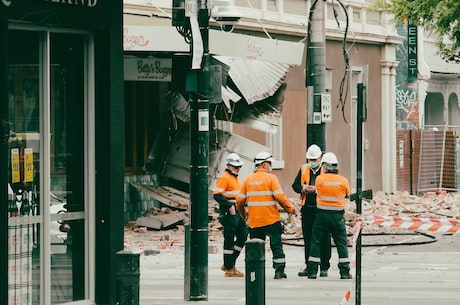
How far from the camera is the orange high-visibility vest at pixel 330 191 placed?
17141 millimetres

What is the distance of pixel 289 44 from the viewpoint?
91.1ft

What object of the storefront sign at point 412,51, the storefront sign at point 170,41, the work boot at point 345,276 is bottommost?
the work boot at point 345,276

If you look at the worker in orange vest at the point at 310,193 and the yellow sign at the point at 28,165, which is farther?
the worker in orange vest at the point at 310,193

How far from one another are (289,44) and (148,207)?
190 inches

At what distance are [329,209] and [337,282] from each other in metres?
1.04

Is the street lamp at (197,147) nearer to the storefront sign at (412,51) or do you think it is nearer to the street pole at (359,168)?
the street pole at (359,168)

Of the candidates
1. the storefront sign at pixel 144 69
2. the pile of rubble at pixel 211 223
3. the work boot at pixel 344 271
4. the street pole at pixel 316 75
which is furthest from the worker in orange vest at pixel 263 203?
the storefront sign at pixel 144 69

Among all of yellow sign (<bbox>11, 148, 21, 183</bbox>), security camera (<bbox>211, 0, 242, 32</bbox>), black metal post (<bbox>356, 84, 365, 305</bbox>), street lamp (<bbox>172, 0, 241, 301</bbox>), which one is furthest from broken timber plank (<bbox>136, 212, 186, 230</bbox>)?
yellow sign (<bbox>11, 148, 21, 183</bbox>)

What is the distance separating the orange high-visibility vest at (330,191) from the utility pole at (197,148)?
9.44 ft

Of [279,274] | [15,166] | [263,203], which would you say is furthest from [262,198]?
[15,166]

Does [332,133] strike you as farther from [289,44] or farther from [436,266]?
[436,266]

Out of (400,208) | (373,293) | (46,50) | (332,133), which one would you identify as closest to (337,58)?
(332,133)

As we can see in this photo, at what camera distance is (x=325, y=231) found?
17.4 metres

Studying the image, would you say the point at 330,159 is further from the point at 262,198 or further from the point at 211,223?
the point at 211,223
